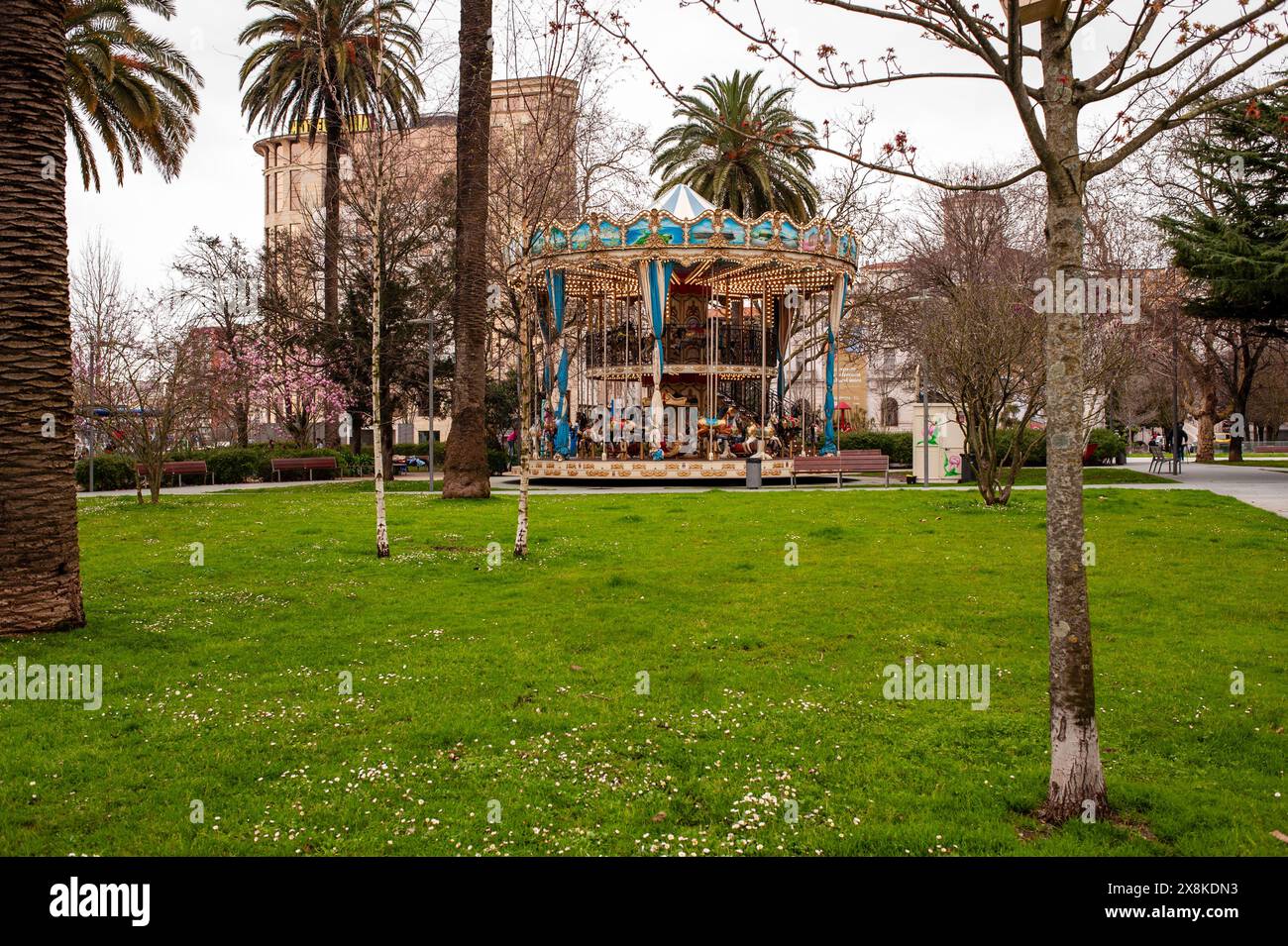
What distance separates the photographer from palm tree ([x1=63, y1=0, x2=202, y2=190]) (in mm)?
22516

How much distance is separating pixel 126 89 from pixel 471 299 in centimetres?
1214

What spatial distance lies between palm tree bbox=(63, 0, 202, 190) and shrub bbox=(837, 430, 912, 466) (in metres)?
27.7

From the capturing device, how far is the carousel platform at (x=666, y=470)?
27.1m

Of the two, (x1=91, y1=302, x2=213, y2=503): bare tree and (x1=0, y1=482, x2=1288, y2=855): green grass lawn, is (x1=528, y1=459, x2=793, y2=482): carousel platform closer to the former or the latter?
(x1=91, y1=302, x2=213, y2=503): bare tree

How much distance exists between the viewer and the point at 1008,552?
12250 millimetres

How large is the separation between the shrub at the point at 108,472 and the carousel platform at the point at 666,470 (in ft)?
41.4

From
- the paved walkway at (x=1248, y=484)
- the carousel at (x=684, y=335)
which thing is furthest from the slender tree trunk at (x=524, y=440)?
the carousel at (x=684, y=335)

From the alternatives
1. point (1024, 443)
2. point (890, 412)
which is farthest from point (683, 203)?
point (890, 412)

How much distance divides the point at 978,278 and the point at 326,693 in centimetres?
3458

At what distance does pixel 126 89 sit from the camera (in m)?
24.2

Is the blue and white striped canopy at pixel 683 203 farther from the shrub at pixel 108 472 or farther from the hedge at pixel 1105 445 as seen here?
the hedge at pixel 1105 445

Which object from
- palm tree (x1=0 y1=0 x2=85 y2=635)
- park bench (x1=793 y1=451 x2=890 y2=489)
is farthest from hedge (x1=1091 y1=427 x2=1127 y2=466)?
palm tree (x1=0 y1=0 x2=85 y2=635)

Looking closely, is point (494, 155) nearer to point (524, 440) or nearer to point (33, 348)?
point (524, 440)

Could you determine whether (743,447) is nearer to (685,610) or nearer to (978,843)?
(685,610)
